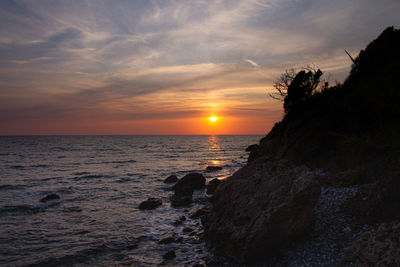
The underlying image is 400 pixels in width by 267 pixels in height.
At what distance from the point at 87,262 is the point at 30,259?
9.15 feet

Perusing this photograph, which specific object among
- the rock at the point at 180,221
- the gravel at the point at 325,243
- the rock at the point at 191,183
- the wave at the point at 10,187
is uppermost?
the gravel at the point at 325,243

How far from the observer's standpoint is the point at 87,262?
11.0 metres

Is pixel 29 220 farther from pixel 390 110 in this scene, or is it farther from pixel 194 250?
pixel 390 110

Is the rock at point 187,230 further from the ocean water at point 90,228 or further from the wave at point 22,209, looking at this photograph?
the wave at point 22,209

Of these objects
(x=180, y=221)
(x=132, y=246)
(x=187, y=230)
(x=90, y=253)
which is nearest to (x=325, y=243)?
(x=187, y=230)

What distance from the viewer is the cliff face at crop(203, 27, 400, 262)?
880 centimetres

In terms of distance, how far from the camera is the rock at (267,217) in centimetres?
867

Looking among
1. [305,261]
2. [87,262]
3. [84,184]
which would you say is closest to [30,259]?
[87,262]

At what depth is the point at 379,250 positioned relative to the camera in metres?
5.97

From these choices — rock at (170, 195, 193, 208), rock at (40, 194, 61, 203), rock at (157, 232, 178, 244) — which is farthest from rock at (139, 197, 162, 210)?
rock at (40, 194, 61, 203)

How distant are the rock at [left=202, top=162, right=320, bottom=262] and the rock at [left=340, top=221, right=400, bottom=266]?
234 centimetres

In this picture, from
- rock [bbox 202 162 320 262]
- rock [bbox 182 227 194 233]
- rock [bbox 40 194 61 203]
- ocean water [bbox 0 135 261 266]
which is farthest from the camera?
rock [bbox 40 194 61 203]

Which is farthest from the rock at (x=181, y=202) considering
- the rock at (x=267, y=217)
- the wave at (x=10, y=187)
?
the wave at (x=10, y=187)

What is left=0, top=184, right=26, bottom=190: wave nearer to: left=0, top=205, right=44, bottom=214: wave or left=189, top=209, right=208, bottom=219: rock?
left=0, top=205, right=44, bottom=214: wave
